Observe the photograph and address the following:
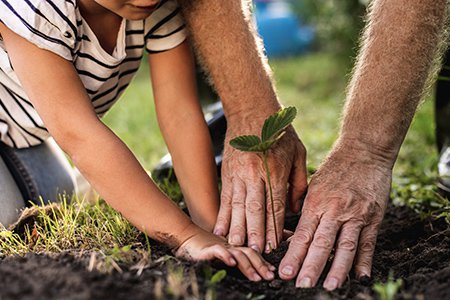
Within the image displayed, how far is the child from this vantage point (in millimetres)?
1779

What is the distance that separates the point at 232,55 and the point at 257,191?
46cm

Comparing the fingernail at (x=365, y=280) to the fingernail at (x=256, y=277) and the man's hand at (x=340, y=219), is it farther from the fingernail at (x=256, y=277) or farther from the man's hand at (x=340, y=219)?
the fingernail at (x=256, y=277)

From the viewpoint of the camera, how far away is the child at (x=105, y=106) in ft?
5.84

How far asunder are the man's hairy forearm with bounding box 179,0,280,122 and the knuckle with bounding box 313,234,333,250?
52 cm

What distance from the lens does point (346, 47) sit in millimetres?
5531

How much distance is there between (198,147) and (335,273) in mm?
718

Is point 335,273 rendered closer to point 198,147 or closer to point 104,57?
point 198,147

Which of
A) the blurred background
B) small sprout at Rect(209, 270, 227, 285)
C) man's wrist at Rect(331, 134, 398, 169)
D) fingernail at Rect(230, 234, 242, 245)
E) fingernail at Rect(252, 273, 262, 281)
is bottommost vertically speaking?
the blurred background

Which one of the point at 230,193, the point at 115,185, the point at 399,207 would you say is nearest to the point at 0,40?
the point at 115,185

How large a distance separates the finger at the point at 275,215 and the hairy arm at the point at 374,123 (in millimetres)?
97

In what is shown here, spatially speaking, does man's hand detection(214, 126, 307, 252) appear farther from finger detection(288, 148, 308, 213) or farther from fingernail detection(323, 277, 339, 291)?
fingernail detection(323, 277, 339, 291)

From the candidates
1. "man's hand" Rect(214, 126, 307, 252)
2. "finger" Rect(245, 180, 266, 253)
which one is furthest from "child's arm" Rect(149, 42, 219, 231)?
"finger" Rect(245, 180, 266, 253)

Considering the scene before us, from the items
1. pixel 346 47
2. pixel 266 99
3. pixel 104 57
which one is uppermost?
pixel 104 57

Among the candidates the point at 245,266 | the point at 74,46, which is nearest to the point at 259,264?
the point at 245,266
